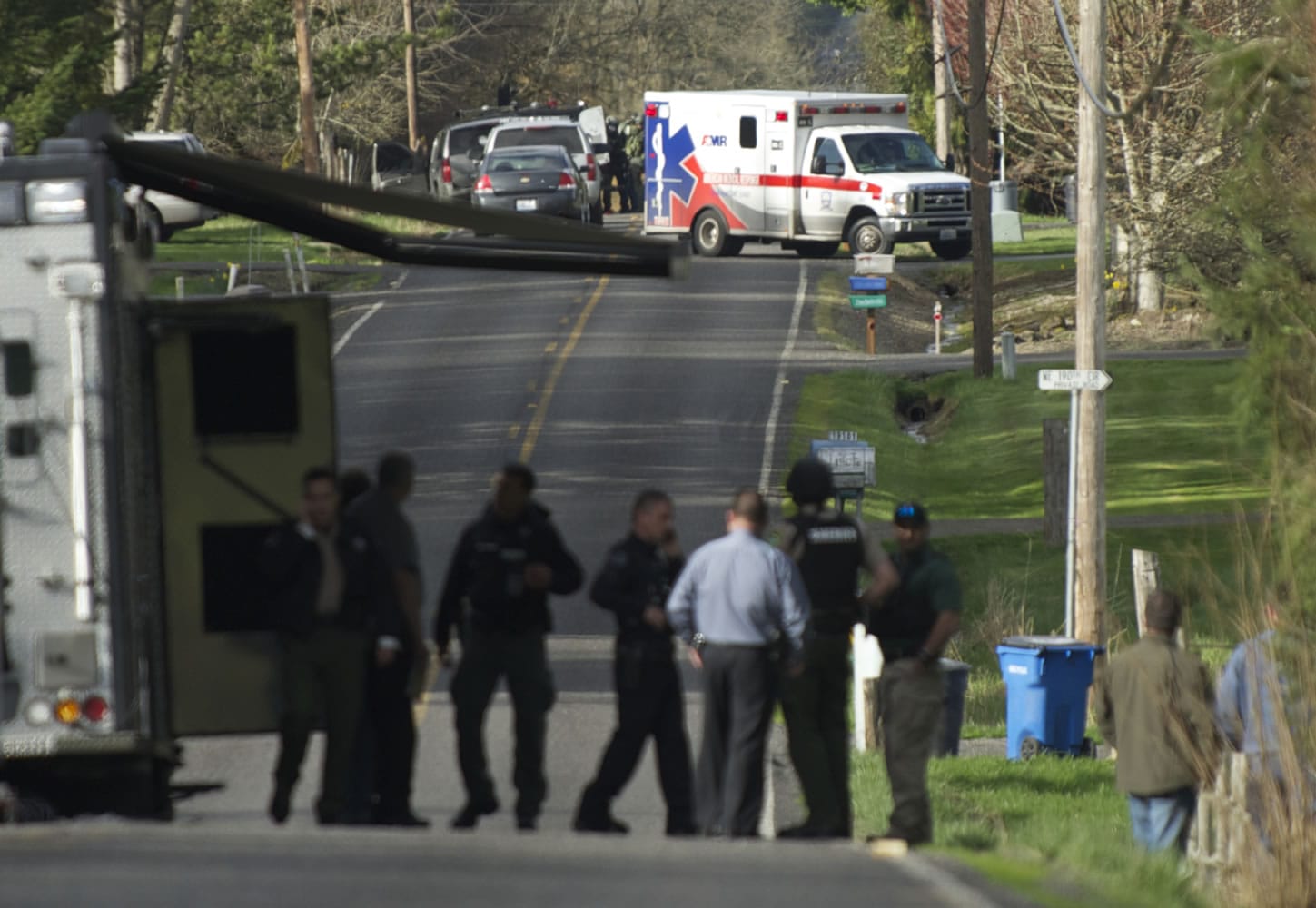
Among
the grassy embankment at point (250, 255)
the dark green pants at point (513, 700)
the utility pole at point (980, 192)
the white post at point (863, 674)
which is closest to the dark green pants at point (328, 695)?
the dark green pants at point (513, 700)

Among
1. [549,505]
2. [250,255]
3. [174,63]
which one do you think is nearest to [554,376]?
[250,255]

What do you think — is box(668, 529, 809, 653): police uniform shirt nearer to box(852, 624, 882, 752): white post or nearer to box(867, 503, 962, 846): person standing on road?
box(867, 503, 962, 846): person standing on road

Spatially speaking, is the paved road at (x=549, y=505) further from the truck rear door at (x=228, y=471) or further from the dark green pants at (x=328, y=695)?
the truck rear door at (x=228, y=471)

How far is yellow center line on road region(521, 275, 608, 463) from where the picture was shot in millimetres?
26719

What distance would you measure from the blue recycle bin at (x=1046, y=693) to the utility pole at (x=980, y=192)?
1639 centimetres

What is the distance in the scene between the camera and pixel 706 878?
276 inches

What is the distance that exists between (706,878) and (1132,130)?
30356mm

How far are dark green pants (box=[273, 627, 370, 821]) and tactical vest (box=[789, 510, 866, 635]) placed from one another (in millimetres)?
2083

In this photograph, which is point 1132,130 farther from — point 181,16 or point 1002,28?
point 181,16

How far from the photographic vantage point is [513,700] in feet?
29.0

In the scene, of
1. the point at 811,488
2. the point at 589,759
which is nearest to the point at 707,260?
the point at 589,759

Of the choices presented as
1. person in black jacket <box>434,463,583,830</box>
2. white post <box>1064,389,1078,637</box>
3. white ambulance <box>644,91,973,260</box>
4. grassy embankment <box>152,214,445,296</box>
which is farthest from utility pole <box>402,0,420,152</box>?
person in black jacket <box>434,463,583,830</box>

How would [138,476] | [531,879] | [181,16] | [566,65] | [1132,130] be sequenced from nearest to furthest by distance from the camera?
1. [531,879]
2. [138,476]
3. [1132,130]
4. [181,16]
5. [566,65]

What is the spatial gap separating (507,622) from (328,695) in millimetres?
808
